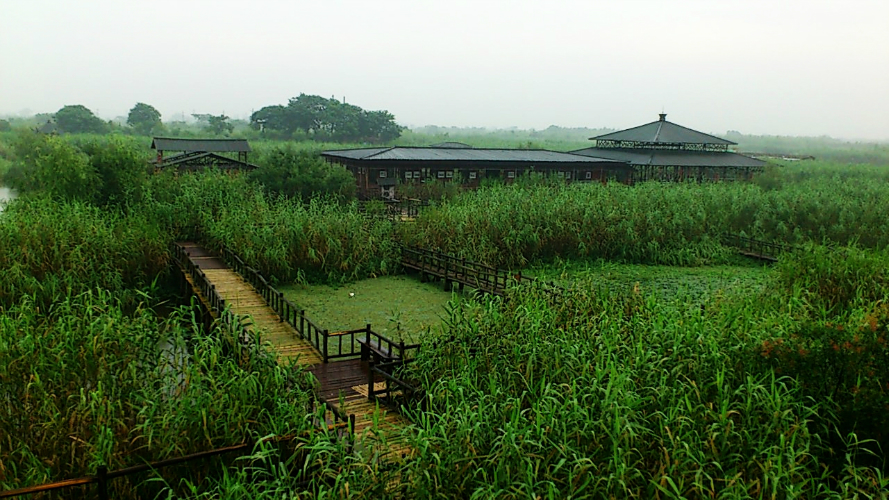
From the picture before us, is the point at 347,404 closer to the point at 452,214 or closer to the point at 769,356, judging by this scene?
the point at 769,356

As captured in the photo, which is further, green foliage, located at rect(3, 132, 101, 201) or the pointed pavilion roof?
the pointed pavilion roof

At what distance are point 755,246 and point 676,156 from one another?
14.3m

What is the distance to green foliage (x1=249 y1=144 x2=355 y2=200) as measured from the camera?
82.6 feet

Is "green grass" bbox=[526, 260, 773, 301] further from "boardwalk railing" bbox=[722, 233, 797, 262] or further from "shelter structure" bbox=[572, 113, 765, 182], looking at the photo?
"shelter structure" bbox=[572, 113, 765, 182]

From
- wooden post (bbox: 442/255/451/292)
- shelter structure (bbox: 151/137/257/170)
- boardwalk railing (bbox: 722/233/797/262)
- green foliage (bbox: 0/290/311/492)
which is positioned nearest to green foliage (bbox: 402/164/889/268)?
boardwalk railing (bbox: 722/233/797/262)

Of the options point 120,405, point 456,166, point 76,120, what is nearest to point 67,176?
point 120,405

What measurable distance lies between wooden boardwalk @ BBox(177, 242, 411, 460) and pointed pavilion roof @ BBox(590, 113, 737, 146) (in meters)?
27.6

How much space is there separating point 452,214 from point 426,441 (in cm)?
1457

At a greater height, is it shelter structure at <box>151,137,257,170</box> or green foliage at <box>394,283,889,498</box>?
shelter structure at <box>151,137,257,170</box>

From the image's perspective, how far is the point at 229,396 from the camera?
284 inches

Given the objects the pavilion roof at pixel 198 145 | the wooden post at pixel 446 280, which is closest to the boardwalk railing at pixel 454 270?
the wooden post at pixel 446 280

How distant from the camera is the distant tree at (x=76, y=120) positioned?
66688 millimetres

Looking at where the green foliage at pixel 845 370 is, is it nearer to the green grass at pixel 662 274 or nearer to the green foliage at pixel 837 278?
the green foliage at pixel 837 278

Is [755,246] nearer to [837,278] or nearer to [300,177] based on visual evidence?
[837,278]
